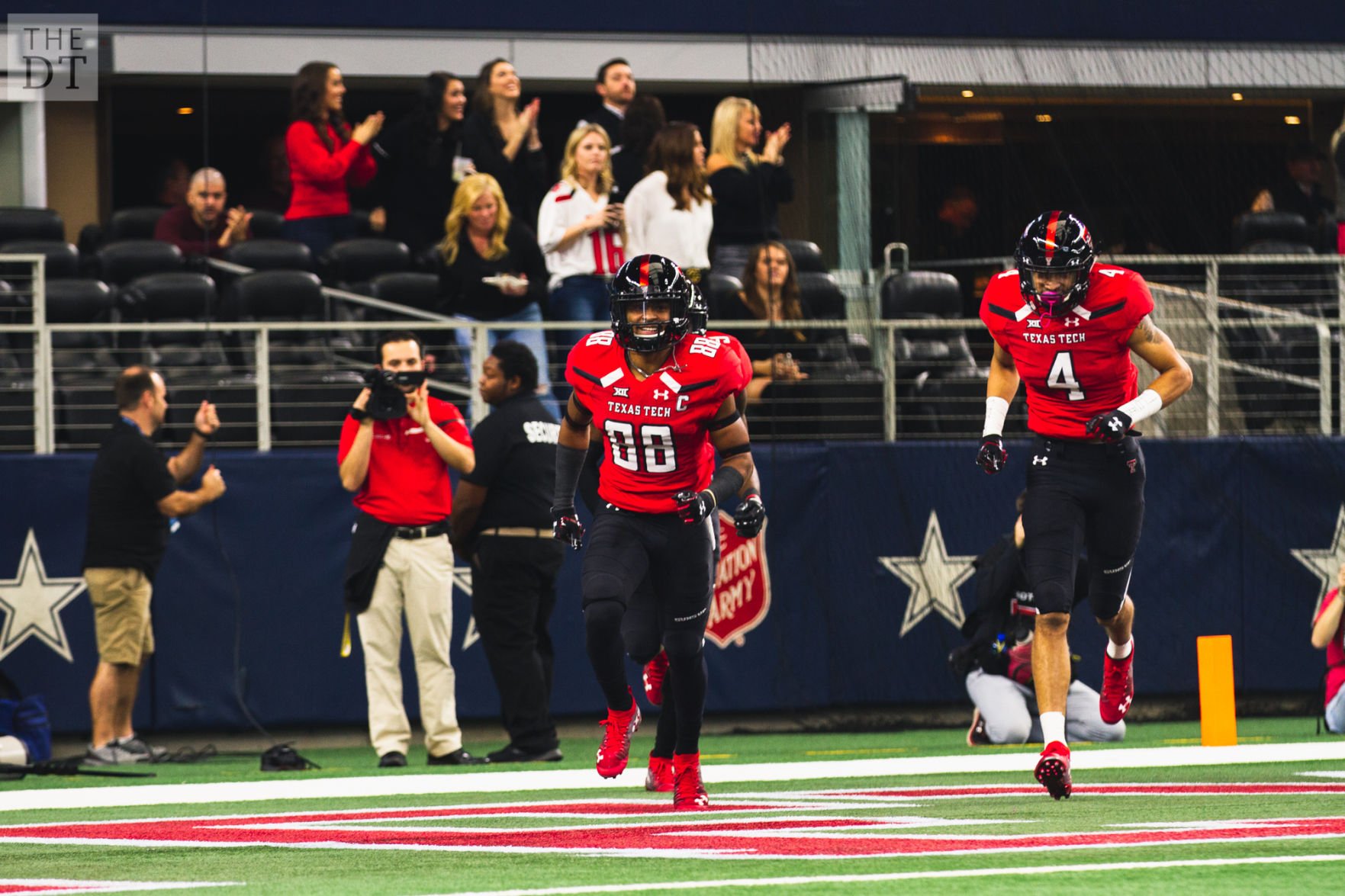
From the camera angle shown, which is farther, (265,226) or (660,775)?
(265,226)

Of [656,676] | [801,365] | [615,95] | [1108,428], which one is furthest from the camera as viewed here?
[615,95]

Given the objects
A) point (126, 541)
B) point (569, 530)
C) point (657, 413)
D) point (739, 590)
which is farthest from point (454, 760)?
point (657, 413)

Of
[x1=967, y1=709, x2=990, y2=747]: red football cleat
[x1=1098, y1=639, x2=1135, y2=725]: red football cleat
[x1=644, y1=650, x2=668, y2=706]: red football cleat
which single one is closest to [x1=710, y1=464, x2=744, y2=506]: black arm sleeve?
[x1=644, y1=650, x2=668, y2=706]: red football cleat

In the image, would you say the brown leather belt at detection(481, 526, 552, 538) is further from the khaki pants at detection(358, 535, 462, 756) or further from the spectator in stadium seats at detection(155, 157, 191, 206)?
the spectator in stadium seats at detection(155, 157, 191, 206)

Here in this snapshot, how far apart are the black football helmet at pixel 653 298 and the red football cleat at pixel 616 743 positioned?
1.38m

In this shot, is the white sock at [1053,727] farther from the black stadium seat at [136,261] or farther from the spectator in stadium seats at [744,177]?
the black stadium seat at [136,261]

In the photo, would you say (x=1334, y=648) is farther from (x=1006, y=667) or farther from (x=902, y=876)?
(x=902, y=876)

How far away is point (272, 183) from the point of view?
1678 centimetres

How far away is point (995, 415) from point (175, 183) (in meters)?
8.75

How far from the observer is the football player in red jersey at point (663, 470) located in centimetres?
782

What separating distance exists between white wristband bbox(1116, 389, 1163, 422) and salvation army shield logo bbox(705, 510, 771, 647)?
481cm

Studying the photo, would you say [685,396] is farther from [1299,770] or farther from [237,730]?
[237,730]

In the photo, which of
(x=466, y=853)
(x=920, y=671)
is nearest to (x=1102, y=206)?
(x=920, y=671)

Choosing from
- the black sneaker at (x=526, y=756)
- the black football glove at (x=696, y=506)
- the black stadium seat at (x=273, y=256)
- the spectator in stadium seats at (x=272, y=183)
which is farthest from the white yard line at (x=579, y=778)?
the spectator in stadium seats at (x=272, y=183)
